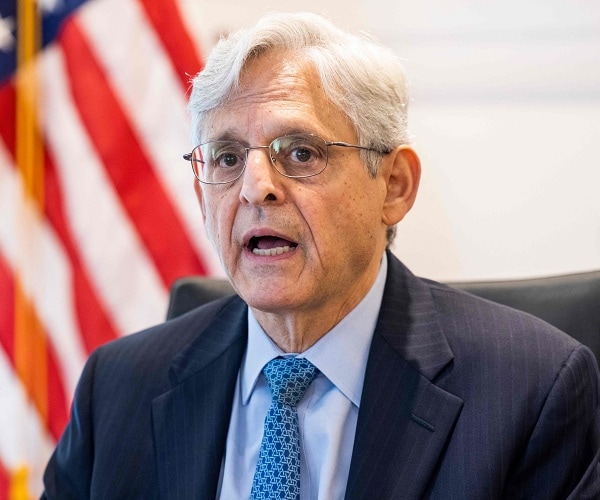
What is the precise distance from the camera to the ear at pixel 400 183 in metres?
1.54

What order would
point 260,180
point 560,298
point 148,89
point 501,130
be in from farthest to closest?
point 148,89
point 501,130
point 560,298
point 260,180

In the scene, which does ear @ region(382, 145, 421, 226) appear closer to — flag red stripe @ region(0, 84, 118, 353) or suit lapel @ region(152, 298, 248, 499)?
suit lapel @ region(152, 298, 248, 499)

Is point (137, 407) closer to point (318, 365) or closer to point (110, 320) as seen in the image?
point (318, 365)

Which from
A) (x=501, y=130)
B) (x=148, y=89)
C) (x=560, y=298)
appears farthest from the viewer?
(x=148, y=89)

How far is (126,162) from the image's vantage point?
2.44 metres

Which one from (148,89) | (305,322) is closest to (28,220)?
(148,89)

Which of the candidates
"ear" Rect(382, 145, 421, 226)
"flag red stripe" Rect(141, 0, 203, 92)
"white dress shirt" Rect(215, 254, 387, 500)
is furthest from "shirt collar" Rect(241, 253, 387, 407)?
"flag red stripe" Rect(141, 0, 203, 92)

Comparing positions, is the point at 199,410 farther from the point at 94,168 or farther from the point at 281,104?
the point at 94,168

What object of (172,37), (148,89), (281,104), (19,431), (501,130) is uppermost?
(172,37)

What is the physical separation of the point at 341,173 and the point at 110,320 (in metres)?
1.29

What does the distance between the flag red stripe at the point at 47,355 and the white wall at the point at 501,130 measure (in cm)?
115

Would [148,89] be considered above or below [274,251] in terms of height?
above

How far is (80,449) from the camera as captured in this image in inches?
63.3

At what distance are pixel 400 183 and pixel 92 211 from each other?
3.99 ft
